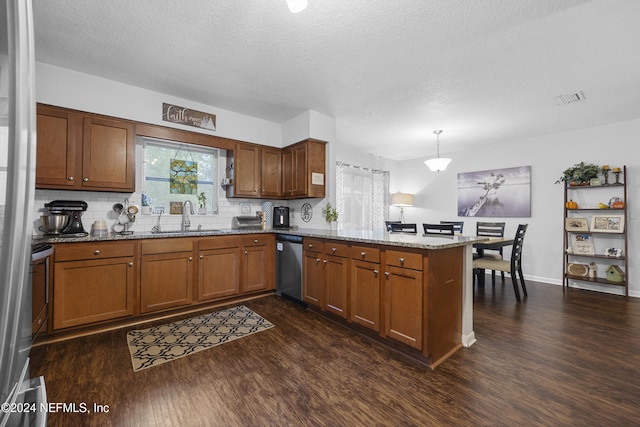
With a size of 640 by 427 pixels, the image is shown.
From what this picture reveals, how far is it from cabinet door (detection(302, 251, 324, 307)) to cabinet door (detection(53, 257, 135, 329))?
5.78 feet

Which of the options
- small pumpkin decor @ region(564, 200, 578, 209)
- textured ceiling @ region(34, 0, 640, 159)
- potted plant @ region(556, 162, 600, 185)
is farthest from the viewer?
small pumpkin decor @ region(564, 200, 578, 209)

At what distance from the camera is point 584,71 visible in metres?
2.67

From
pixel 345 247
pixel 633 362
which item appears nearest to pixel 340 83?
pixel 345 247

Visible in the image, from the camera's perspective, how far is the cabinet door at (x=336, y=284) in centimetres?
265

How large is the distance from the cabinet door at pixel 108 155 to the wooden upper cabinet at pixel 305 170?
198 cm

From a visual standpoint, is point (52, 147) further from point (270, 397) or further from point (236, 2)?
point (270, 397)

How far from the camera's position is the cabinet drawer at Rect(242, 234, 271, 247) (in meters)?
3.48

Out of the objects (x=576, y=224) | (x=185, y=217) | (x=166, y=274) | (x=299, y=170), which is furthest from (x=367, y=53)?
(x=576, y=224)

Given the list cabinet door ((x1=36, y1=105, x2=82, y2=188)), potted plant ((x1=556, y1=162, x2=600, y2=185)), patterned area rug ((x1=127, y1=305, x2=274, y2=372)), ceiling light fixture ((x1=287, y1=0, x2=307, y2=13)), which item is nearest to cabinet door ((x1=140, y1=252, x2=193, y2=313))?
patterned area rug ((x1=127, y1=305, x2=274, y2=372))

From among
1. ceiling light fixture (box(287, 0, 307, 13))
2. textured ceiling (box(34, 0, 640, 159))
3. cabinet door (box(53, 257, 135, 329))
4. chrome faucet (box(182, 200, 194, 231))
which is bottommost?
cabinet door (box(53, 257, 135, 329))

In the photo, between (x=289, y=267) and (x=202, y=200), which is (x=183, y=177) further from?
(x=289, y=267)

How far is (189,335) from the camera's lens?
2.51m

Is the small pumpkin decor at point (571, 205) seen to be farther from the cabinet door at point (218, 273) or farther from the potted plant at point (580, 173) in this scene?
the cabinet door at point (218, 273)

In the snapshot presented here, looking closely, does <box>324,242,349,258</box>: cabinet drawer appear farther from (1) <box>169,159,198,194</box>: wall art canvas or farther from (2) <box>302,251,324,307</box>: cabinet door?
(1) <box>169,159,198,194</box>: wall art canvas
